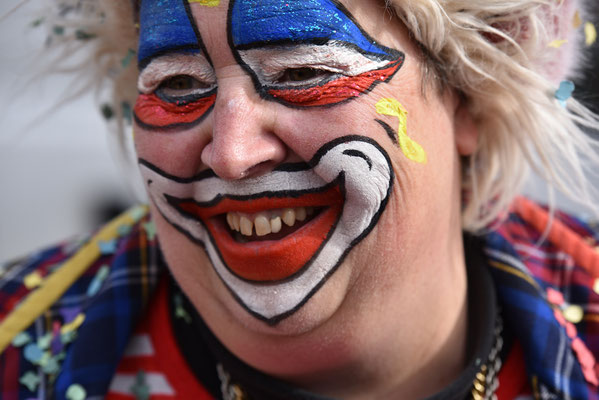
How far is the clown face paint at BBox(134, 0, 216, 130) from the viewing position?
1.54m

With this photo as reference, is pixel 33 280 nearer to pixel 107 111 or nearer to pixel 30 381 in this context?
pixel 30 381

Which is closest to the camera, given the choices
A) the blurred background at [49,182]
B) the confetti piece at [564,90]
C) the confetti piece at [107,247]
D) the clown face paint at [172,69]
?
the clown face paint at [172,69]

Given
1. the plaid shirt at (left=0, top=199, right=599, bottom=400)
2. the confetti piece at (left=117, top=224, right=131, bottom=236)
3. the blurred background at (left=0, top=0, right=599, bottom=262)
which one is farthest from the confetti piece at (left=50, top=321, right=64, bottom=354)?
the blurred background at (left=0, top=0, right=599, bottom=262)

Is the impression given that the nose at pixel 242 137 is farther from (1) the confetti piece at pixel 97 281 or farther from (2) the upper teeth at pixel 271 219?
(1) the confetti piece at pixel 97 281

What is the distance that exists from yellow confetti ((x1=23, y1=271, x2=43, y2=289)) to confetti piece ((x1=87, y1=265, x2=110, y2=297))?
0.18m

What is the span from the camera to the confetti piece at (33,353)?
6.46 feet

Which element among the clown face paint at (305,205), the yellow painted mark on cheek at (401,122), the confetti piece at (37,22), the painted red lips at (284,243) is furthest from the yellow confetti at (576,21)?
the confetti piece at (37,22)

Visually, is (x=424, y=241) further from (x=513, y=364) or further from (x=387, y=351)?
(x=513, y=364)

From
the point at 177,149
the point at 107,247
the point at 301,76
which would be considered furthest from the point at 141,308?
the point at 301,76

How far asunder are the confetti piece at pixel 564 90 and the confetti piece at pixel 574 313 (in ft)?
2.26

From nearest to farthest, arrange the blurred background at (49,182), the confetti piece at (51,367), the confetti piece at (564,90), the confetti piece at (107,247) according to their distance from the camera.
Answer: the confetti piece at (564,90)
the confetti piece at (51,367)
the confetti piece at (107,247)
the blurred background at (49,182)

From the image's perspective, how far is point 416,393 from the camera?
178cm

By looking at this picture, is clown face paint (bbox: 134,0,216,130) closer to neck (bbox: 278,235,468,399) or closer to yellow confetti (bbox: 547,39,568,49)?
neck (bbox: 278,235,468,399)

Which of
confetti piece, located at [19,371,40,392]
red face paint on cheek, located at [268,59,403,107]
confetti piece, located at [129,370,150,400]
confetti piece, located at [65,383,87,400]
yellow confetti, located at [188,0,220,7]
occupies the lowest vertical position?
confetti piece, located at [129,370,150,400]
